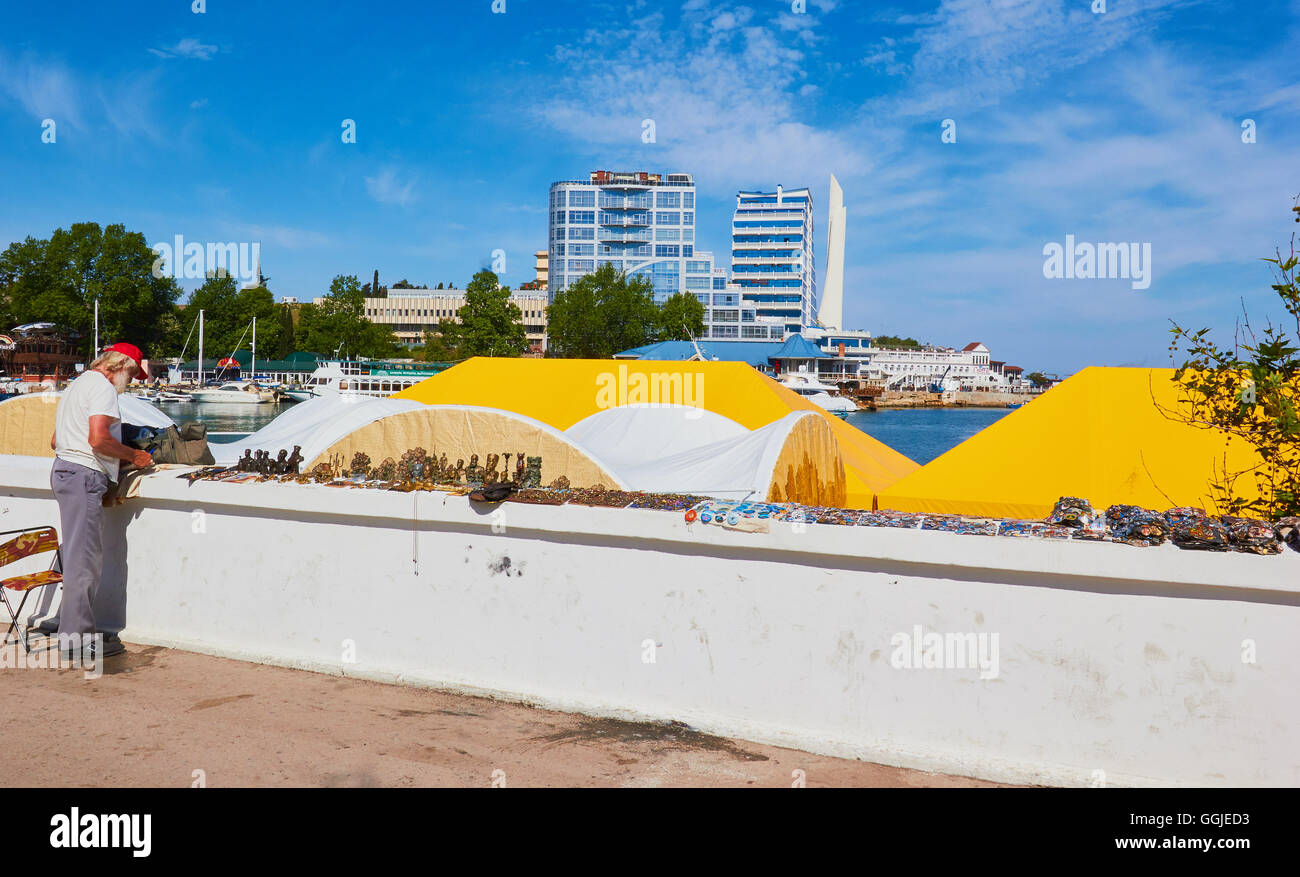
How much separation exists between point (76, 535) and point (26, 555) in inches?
26.3

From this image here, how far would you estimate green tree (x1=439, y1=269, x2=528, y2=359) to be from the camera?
8269 centimetres

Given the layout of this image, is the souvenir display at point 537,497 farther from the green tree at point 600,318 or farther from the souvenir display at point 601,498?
the green tree at point 600,318

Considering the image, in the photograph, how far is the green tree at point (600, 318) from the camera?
9206cm

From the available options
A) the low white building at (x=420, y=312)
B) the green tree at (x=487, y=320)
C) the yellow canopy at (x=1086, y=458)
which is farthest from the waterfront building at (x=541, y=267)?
the yellow canopy at (x=1086, y=458)

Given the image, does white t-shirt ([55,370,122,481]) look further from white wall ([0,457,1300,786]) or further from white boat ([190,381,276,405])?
white boat ([190,381,276,405])

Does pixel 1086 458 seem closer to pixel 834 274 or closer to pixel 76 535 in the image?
pixel 76 535

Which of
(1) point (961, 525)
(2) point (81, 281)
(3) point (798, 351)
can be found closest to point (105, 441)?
(1) point (961, 525)

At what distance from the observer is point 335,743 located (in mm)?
4418

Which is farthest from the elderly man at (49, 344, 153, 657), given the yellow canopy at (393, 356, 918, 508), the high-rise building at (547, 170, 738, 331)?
the high-rise building at (547, 170, 738, 331)

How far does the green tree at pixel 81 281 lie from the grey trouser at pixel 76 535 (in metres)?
105

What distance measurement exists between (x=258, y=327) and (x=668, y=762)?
118m
